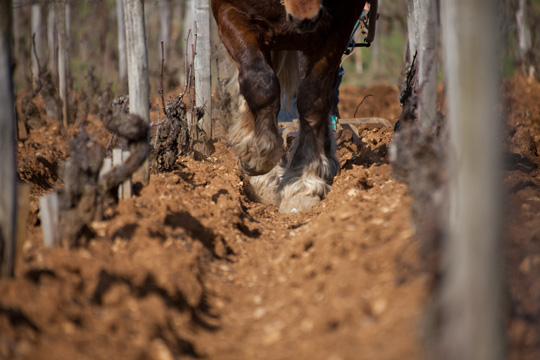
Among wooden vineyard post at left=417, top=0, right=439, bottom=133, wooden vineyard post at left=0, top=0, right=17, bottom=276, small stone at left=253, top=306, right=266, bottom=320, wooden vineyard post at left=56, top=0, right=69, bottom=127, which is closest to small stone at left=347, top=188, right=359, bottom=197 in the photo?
wooden vineyard post at left=417, top=0, right=439, bottom=133

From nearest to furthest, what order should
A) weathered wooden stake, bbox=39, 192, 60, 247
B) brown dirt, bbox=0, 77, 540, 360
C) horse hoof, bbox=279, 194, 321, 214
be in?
1. brown dirt, bbox=0, 77, 540, 360
2. weathered wooden stake, bbox=39, 192, 60, 247
3. horse hoof, bbox=279, 194, 321, 214

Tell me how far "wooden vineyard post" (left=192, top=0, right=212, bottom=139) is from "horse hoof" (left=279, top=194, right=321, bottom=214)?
1932mm

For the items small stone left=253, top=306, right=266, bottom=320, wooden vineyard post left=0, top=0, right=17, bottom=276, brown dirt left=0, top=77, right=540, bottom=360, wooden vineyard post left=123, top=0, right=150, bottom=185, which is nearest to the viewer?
brown dirt left=0, top=77, right=540, bottom=360

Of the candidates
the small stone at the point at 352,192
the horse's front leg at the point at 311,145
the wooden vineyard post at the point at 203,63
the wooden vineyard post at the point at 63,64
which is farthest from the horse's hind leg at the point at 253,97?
the wooden vineyard post at the point at 63,64

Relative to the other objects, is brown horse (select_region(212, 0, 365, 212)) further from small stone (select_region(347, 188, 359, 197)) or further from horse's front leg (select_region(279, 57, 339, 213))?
small stone (select_region(347, 188, 359, 197))

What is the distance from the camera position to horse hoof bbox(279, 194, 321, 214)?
382 centimetres

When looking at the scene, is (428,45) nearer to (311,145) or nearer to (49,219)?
(311,145)

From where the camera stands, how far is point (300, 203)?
3836mm

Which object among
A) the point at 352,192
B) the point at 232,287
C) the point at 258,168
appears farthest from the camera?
the point at 258,168

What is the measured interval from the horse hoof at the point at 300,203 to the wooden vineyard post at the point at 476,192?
2.40 meters

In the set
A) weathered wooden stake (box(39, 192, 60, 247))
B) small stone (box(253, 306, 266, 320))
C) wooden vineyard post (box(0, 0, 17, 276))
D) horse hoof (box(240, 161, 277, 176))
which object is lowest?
small stone (box(253, 306, 266, 320))

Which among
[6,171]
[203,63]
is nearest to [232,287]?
[6,171]

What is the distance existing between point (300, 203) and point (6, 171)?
212cm

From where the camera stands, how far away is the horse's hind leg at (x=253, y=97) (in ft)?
12.1
